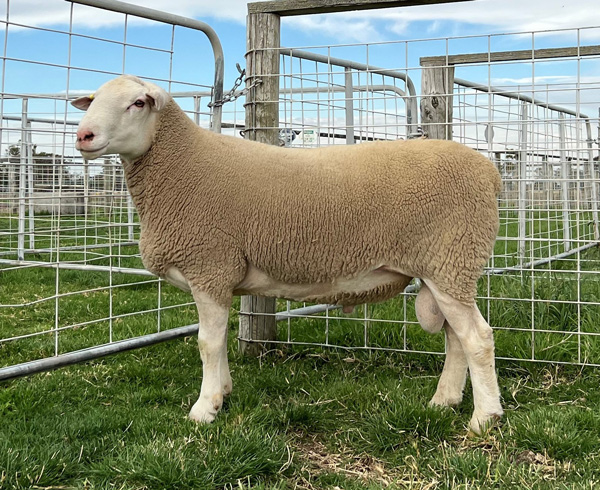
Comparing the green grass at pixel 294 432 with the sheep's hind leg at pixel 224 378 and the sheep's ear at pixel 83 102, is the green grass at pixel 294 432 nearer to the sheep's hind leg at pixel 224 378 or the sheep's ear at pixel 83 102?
the sheep's hind leg at pixel 224 378

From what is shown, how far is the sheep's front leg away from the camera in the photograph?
3.33 m

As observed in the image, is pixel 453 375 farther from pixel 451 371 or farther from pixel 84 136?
pixel 84 136

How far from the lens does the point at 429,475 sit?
8.91 ft

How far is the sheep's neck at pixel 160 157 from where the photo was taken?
3.34m

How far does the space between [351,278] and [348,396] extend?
2.44ft

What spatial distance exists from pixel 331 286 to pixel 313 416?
0.70 m

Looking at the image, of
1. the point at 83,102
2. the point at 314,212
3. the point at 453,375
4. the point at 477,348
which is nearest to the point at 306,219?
the point at 314,212

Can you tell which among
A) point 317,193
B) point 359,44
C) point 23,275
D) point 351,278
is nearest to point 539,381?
point 351,278

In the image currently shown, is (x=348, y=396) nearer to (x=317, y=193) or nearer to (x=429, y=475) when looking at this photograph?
(x=429, y=475)

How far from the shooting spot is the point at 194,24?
187 inches

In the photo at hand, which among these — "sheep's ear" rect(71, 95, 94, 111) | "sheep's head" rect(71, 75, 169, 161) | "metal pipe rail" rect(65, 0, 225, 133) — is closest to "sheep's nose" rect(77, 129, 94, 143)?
"sheep's head" rect(71, 75, 169, 161)

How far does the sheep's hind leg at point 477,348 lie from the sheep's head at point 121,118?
1708 millimetres

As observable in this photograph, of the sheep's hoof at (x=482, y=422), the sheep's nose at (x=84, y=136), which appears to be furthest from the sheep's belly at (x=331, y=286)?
the sheep's nose at (x=84, y=136)

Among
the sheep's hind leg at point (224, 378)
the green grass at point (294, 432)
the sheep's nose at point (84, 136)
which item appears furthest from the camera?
the sheep's hind leg at point (224, 378)
